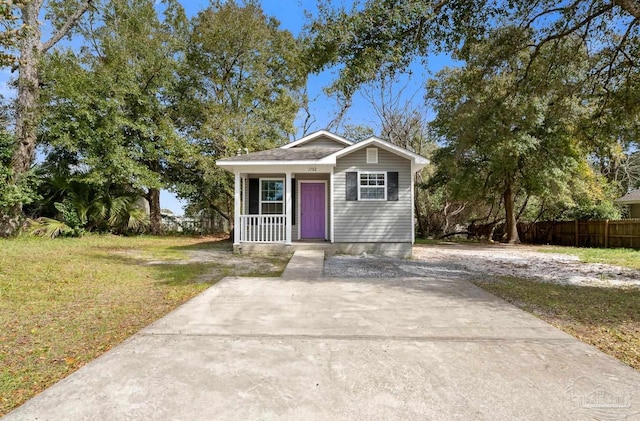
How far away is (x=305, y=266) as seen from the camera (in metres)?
7.95

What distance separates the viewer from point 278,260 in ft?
31.4

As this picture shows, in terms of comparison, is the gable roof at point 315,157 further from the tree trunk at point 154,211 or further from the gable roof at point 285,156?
the tree trunk at point 154,211

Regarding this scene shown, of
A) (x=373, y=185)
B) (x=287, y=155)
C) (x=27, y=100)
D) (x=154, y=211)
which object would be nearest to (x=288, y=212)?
(x=287, y=155)

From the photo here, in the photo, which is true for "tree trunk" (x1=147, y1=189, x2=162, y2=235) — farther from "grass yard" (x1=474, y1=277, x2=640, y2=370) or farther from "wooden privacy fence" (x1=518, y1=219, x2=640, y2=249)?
"wooden privacy fence" (x1=518, y1=219, x2=640, y2=249)

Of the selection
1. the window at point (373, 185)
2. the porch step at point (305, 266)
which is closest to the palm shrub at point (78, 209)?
the porch step at point (305, 266)

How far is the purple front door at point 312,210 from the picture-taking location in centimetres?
1207

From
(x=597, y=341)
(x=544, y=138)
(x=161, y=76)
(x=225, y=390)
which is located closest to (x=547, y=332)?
(x=597, y=341)

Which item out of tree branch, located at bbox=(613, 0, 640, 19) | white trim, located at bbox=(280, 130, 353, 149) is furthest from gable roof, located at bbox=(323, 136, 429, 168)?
tree branch, located at bbox=(613, 0, 640, 19)

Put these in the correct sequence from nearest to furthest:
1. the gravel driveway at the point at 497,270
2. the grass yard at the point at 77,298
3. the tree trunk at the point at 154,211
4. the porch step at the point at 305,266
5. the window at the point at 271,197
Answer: the grass yard at the point at 77,298, the porch step at the point at 305,266, the gravel driveway at the point at 497,270, the window at the point at 271,197, the tree trunk at the point at 154,211

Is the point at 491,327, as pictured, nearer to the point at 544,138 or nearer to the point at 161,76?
the point at 544,138

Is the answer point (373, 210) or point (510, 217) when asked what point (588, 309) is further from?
point (510, 217)

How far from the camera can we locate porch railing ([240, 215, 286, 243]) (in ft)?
36.3

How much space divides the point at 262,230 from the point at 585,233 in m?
15.3

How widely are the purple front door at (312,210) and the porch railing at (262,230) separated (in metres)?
1.07
